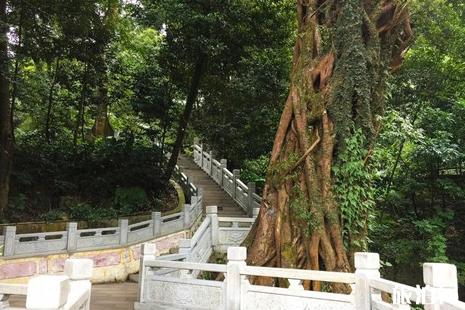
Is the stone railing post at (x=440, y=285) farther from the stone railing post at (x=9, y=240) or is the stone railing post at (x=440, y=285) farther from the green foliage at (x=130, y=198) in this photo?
the green foliage at (x=130, y=198)

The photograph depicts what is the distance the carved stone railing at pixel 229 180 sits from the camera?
14684 mm

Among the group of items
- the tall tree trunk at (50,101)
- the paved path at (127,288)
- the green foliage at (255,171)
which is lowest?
the paved path at (127,288)

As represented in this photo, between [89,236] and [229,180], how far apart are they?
7367 millimetres

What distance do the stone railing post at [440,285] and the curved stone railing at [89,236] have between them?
7713 mm

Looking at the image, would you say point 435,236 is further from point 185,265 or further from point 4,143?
point 4,143

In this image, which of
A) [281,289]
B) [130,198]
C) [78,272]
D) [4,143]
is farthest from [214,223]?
[78,272]

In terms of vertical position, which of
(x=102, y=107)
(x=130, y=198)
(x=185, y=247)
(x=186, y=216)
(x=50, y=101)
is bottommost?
(x=185, y=247)

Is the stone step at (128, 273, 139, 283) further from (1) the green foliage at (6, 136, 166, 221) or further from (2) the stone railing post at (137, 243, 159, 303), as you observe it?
(2) the stone railing post at (137, 243, 159, 303)

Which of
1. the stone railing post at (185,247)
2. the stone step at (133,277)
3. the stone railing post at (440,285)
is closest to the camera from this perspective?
the stone railing post at (440,285)

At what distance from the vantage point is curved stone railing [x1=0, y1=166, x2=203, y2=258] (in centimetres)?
893

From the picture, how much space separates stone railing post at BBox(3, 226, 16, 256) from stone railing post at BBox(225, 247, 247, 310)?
16.2ft

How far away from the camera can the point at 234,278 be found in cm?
614

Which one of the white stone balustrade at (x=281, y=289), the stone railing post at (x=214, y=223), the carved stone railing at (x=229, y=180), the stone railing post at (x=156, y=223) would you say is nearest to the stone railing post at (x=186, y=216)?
the stone railing post at (x=156, y=223)

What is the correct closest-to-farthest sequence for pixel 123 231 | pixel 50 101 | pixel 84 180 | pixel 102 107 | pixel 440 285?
pixel 440 285 < pixel 123 231 < pixel 84 180 < pixel 50 101 < pixel 102 107
